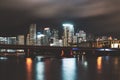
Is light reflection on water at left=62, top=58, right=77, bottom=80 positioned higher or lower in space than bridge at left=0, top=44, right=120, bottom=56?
lower

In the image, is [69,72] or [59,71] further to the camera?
[59,71]

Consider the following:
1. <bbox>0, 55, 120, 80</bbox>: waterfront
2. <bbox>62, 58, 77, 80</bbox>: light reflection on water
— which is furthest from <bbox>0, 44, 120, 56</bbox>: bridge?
<bbox>62, 58, 77, 80</bbox>: light reflection on water

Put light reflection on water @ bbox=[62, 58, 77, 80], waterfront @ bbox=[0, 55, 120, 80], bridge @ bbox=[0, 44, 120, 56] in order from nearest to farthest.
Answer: waterfront @ bbox=[0, 55, 120, 80], light reflection on water @ bbox=[62, 58, 77, 80], bridge @ bbox=[0, 44, 120, 56]

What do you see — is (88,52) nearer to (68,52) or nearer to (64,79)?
(68,52)

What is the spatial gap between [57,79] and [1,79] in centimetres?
790

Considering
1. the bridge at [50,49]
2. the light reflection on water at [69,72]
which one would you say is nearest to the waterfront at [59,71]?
the light reflection on water at [69,72]

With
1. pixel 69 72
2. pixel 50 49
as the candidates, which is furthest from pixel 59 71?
pixel 50 49

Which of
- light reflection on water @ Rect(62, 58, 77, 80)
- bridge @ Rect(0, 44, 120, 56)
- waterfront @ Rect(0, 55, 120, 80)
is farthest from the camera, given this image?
bridge @ Rect(0, 44, 120, 56)

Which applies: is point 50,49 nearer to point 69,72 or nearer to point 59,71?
point 59,71

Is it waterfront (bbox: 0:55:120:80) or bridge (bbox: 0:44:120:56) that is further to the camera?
bridge (bbox: 0:44:120:56)

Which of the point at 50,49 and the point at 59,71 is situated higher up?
the point at 50,49

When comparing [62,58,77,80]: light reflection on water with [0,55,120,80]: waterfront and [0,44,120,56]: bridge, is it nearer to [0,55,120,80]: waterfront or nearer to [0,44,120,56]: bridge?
[0,55,120,80]: waterfront

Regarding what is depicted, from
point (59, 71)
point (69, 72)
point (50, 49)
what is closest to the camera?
point (69, 72)

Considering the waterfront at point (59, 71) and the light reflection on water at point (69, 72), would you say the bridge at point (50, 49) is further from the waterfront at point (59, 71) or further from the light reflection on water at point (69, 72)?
the light reflection on water at point (69, 72)
